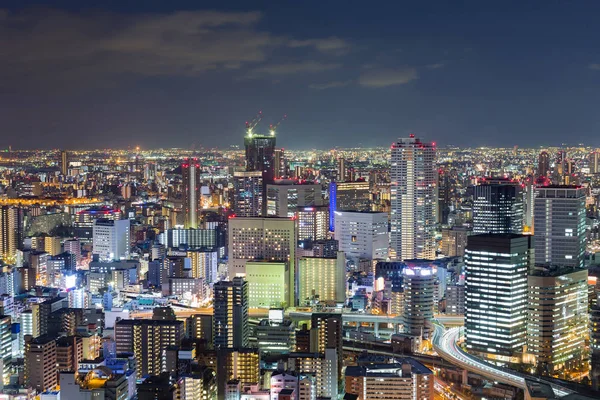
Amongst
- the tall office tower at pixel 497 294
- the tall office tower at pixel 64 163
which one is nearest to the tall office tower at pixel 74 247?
the tall office tower at pixel 64 163

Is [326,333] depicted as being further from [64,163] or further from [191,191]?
[64,163]

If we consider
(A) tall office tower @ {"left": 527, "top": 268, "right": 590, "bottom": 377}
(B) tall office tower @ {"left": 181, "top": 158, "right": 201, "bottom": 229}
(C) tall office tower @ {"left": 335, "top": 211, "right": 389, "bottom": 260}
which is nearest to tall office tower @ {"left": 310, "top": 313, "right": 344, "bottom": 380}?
(A) tall office tower @ {"left": 527, "top": 268, "right": 590, "bottom": 377}

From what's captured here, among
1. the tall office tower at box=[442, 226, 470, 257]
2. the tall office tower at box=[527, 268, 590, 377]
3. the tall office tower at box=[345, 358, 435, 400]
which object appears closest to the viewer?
the tall office tower at box=[345, 358, 435, 400]

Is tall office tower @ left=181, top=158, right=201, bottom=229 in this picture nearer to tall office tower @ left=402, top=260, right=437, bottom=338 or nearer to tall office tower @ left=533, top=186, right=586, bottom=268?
tall office tower @ left=533, top=186, right=586, bottom=268

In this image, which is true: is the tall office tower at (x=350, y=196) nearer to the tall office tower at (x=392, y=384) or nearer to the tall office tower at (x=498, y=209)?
the tall office tower at (x=498, y=209)

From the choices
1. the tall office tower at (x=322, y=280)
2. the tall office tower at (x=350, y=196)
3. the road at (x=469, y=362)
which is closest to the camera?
the road at (x=469, y=362)

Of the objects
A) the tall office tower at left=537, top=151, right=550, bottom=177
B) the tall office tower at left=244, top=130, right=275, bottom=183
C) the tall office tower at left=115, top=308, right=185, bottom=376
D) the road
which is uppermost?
the tall office tower at left=244, top=130, right=275, bottom=183

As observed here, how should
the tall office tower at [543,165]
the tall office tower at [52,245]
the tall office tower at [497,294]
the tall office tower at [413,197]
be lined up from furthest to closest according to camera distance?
the tall office tower at [543,165], the tall office tower at [413,197], the tall office tower at [52,245], the tall office tower at [497,294]

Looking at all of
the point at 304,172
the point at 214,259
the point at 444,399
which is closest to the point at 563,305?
the point at 444,399
